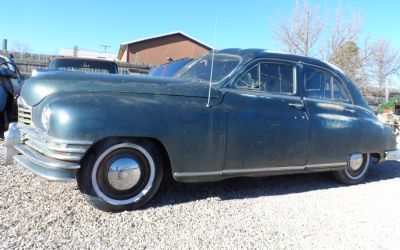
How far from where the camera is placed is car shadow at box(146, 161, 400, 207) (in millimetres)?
3846

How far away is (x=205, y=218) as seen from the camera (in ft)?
10.9

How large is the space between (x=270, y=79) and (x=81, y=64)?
531cm

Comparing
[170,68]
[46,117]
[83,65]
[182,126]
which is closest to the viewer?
[46,117]

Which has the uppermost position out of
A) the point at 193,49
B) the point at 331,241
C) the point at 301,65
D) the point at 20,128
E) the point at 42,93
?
the point at 193,49

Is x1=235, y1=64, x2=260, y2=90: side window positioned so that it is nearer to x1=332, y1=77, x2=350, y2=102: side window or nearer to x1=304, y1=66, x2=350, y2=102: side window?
x1=304, y1=66, x2=350, y2=102: side window

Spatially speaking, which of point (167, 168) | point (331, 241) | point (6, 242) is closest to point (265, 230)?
point (331, 241)

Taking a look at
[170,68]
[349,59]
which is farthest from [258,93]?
[349,59]

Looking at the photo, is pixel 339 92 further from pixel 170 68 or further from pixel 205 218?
pixel 170 68

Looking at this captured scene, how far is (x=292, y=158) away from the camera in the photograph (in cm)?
418

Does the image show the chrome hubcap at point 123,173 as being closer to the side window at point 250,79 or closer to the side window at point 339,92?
the side window at point 250,79

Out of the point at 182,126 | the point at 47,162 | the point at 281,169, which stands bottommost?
the point at 281,169

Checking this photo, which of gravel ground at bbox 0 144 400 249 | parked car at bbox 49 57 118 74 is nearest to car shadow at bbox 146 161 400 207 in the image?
gravel ground at bbox 0 144 400 249

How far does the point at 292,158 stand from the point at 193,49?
2798cm

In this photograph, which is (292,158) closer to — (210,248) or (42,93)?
(210,248)
